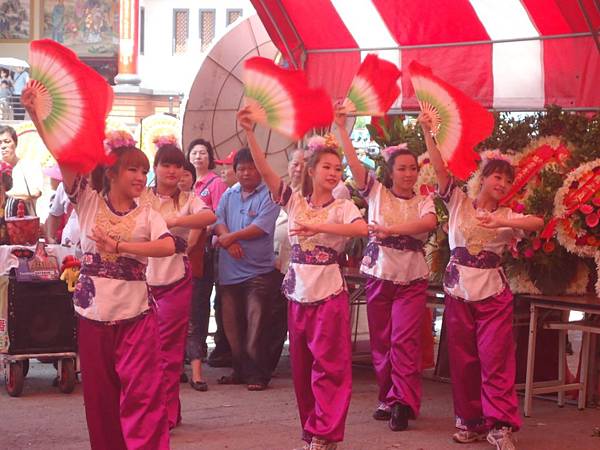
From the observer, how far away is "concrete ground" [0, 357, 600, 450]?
545 centimetres

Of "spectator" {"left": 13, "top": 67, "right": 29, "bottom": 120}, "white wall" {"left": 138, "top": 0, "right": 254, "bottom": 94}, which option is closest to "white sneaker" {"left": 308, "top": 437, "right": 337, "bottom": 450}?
"spectator" {"left": 13, "top": 67, "right": 29, "bottom": 120}

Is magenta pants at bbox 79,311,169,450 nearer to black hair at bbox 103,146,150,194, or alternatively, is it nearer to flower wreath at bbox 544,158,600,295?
black hair at bbox 103,146,150,194

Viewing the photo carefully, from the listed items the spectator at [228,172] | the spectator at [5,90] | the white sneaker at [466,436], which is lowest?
the white sneaker at [466,436]

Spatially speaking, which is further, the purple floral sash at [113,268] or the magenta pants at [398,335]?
the magenta pants at [398,335]

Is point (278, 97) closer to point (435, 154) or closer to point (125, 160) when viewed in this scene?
point (125, 160)

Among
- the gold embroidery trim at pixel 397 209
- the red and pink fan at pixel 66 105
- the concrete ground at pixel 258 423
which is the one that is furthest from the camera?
the gold embroidery trim at pixel 397 209

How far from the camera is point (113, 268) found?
174 inches

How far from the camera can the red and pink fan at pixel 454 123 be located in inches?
210

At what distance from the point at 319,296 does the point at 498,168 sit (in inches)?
41.8

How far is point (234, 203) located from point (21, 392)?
5.48 feet

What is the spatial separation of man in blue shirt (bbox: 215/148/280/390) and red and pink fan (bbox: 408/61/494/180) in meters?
1.64

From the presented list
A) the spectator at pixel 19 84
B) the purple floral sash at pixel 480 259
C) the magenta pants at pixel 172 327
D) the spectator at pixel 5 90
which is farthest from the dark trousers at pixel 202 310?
the spectator at pixel 19 84

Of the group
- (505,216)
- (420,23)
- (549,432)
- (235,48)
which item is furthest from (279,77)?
(235,48)

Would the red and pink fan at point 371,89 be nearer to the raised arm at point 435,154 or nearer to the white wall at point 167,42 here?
the raised arm at point 435,154
